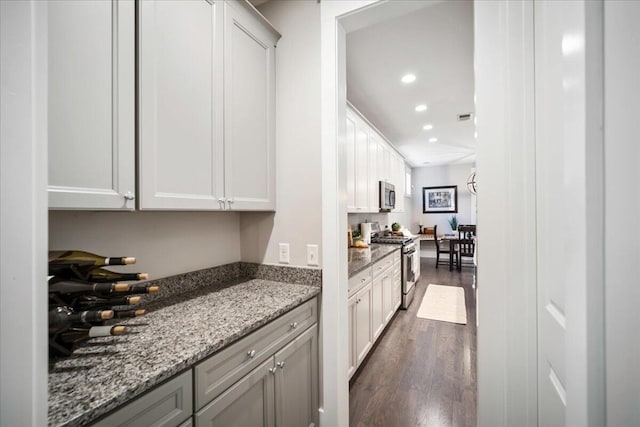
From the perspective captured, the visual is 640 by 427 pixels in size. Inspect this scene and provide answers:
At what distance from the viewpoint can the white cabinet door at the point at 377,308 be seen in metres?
2.56

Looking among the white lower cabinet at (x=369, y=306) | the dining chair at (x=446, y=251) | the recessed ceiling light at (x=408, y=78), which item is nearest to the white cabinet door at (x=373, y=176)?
the white lower cabinet at (x=369, y=306)

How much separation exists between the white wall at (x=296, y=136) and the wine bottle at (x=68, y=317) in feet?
3.27

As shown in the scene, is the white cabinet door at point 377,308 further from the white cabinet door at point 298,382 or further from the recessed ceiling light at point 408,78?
the recessed ceiling light at point 408,78

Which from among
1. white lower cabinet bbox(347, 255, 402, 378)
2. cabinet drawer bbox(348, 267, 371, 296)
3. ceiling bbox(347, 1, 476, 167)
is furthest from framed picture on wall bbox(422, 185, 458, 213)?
cabinet drawer bbox(348, 267, 371, 296)

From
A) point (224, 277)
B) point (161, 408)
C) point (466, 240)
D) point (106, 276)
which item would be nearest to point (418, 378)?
point (224, 277)

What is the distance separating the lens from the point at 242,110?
1.47 meters

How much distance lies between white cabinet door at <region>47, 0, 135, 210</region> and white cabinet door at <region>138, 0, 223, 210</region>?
5cm

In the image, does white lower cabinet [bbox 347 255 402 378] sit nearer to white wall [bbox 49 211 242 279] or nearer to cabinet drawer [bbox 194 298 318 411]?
cabinet drawer [bbox 194 298 318 411]

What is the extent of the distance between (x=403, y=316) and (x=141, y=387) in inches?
134

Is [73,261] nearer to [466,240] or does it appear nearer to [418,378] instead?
[418,378]

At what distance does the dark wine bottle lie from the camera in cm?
85
